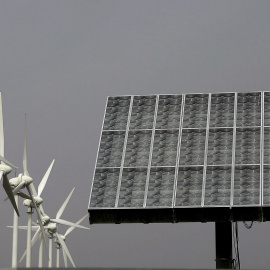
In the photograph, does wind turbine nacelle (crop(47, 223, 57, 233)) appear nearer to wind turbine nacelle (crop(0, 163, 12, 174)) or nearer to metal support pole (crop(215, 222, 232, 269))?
wind turbine nacelle (crop(0, 163, 12, 174))

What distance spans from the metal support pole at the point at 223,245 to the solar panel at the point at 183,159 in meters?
1.49

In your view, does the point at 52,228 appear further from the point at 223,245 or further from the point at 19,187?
the point at 223,245

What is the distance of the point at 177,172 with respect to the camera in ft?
177

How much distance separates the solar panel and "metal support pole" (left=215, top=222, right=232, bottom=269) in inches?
58.5

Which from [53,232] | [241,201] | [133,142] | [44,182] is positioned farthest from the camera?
[53,232]

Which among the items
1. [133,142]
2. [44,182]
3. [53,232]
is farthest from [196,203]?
[53,232]

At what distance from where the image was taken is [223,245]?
52781 mm

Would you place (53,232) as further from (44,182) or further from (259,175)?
(259,175)

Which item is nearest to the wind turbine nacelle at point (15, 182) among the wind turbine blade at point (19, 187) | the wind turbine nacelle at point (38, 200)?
the wind turbine blade at point (19, 187)

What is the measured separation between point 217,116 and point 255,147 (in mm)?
3193

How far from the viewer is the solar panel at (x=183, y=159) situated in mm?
52250

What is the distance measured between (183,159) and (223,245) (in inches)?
205

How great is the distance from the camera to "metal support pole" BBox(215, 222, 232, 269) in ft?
171

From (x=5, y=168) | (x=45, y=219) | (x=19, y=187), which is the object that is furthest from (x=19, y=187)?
(x=45, y=219)
